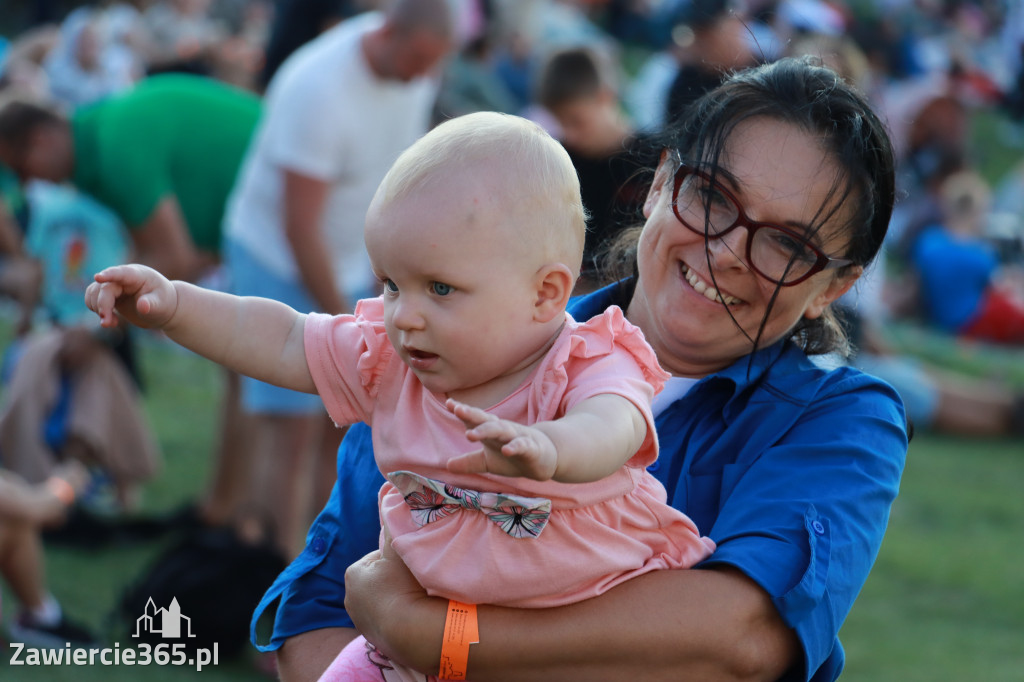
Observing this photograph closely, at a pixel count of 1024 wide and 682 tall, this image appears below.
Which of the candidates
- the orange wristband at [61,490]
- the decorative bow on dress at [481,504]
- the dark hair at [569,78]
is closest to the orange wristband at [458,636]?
the decorative bow on dress at [481,504]

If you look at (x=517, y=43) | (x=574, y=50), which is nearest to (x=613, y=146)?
(x=574, y=50)

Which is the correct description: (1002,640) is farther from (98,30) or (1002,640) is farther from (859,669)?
(98,30)

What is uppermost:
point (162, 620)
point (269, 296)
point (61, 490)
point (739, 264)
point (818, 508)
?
point (739, 264)

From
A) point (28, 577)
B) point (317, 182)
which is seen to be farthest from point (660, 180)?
point (28, 577)

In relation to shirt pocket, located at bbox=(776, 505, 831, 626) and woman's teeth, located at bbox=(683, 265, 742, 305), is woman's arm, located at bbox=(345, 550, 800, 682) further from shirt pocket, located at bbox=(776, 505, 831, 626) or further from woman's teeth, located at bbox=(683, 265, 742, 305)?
woman's teeth, located at bbox=(683, 265, 742, 305)

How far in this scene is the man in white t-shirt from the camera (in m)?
4.19

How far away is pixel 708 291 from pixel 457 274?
0.58 m

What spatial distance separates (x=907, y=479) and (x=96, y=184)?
4.88m

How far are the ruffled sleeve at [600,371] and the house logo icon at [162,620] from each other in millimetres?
2837

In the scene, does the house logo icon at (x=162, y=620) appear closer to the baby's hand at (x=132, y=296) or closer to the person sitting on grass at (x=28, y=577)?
the person sitting on grass at (x=28, y=577)

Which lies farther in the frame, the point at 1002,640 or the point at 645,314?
the point at 1002,640

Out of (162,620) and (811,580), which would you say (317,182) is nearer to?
(162,620)

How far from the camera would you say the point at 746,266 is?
5.86 feet

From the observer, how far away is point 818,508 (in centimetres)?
161
